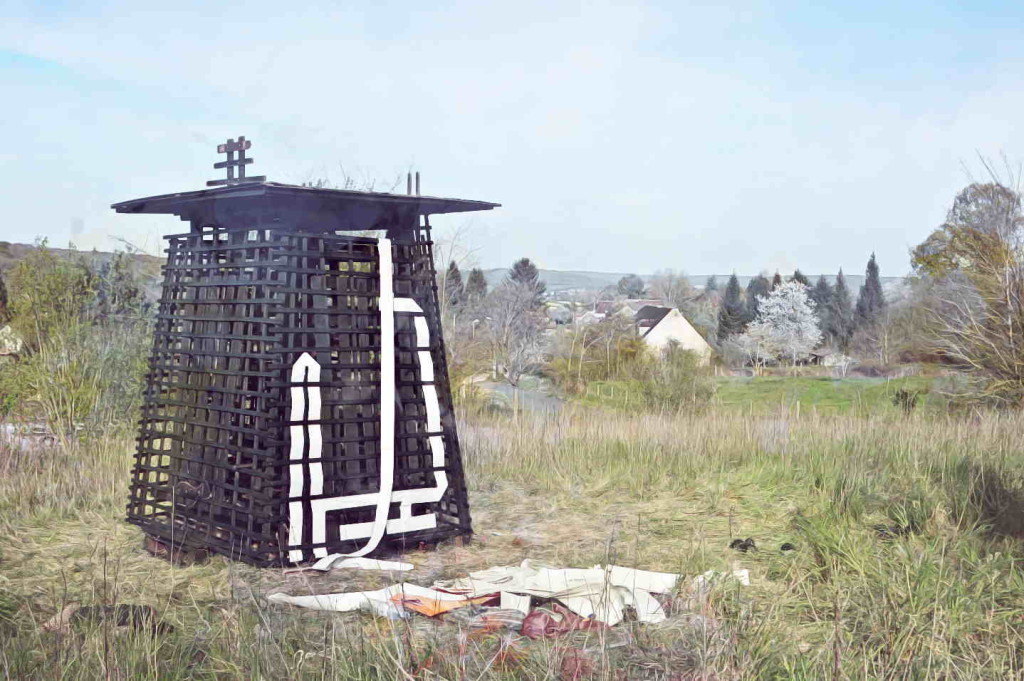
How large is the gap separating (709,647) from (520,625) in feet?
3.15

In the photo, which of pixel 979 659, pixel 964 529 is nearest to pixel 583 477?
pixel 964 529

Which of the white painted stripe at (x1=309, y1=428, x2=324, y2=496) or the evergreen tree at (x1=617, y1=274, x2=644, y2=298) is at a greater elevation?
the evergreen tree at (x1=617, y1=274, x2=644, y2=298)

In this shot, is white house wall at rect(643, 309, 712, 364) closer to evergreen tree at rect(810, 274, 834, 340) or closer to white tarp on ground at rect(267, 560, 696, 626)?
evergreen tree at rect(810, 274, 834, 340)

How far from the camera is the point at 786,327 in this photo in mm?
40812

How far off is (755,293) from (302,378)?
49.2 meters

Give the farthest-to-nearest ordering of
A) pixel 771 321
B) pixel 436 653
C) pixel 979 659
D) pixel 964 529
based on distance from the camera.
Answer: pixel 771 321, pixel 964 529, pixel 979 659, pixel 436 653

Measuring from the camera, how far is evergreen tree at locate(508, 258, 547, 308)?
30422 mm

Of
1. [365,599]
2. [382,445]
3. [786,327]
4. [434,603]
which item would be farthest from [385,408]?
[786,327]

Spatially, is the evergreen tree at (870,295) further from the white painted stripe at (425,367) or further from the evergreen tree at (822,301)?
the white painted stripe at (425,367)

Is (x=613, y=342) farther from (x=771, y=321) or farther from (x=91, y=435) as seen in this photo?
(x=771, y=321)

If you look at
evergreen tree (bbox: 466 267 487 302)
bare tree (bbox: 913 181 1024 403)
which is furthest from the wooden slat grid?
evergreen tree (bbox: 466 267 487 302)

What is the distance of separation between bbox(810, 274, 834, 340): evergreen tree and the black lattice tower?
4326cm

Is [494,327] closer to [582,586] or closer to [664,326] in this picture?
[664,326]

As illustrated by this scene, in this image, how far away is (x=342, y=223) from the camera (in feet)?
16.8
